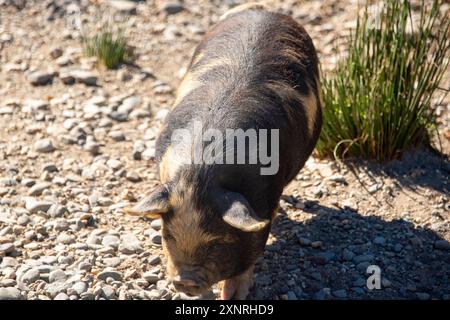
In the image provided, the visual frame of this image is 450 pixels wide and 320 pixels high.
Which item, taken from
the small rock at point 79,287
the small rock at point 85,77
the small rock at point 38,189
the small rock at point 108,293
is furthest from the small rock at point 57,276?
the small rock at point 85,77

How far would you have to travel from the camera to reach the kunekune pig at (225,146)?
4.05 m

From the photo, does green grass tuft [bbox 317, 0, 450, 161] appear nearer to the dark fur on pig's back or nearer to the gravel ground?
the gravel ground

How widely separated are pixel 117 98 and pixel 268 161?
3.13 m

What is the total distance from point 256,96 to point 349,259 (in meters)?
1.34

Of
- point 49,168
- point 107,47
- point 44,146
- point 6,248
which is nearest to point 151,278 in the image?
point 6,248

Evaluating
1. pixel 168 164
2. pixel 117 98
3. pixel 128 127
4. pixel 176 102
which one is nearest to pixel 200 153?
pixel 168 164

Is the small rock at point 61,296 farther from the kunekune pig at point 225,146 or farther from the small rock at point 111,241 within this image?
the kunekune pig at point 225,146

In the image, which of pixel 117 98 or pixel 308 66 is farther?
pixel 117 98

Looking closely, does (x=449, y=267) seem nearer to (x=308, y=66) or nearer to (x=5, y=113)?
(x=308, y=66)

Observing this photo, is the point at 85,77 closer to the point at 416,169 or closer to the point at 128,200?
the point at 128,200
